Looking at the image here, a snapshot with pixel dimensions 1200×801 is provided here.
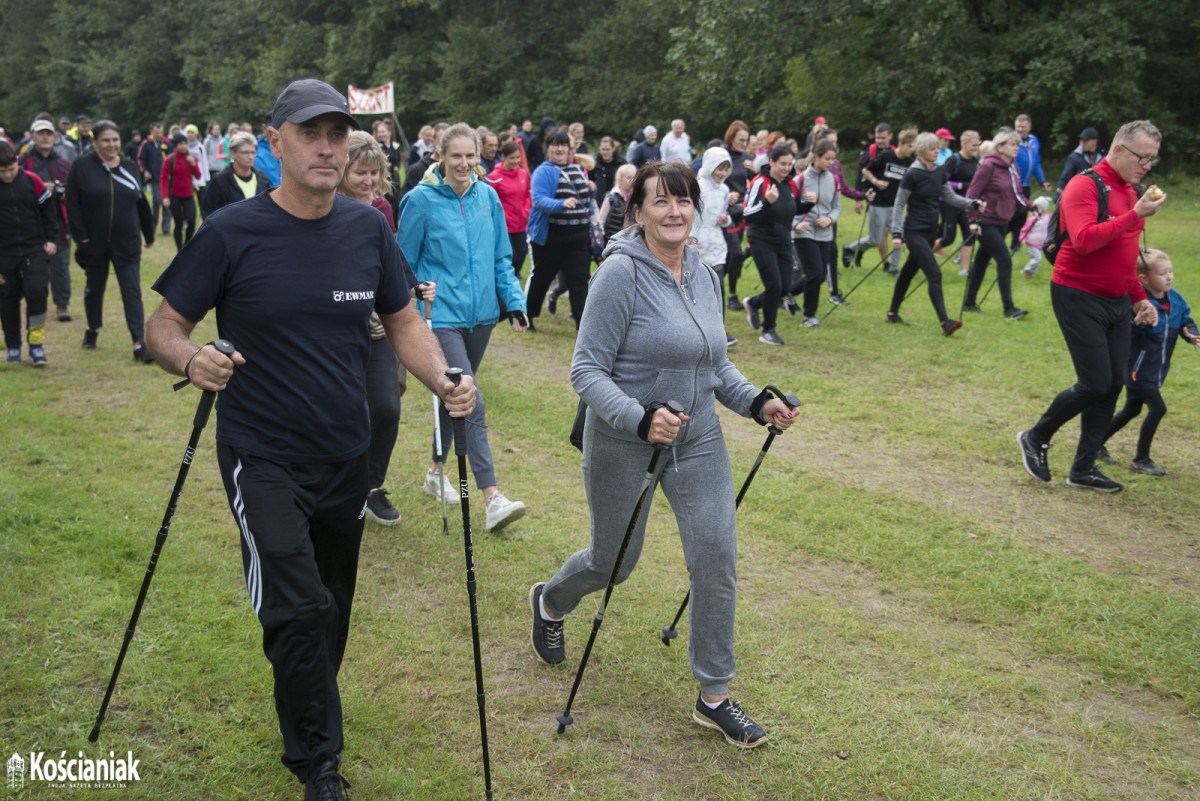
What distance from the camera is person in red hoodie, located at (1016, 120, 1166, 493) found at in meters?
6.50

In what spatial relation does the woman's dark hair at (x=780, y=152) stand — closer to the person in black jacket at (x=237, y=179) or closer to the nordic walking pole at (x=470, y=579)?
the person in black jacket at (x=237, y=179)

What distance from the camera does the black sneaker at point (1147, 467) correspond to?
7426 millimetres

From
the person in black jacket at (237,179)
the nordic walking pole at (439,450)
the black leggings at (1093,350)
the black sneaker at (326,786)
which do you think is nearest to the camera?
the black sneaker at (326,786)

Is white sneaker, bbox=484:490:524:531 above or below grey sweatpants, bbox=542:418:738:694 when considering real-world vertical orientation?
below

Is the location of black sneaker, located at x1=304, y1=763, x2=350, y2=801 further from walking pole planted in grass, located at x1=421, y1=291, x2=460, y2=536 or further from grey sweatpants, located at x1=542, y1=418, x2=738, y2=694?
walking pole planted in grass, located at x1=421, y1=291, x2=460, y2=536

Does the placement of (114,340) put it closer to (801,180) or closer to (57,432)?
(57,432)

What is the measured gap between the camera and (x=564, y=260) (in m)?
11.2

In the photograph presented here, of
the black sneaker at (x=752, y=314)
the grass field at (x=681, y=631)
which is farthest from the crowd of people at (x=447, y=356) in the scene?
the black sneaker at (x=752, y=314)

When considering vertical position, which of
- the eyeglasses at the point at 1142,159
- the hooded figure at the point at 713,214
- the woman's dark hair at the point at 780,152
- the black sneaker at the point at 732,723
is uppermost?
the eyeglasses at the point at 1142,159

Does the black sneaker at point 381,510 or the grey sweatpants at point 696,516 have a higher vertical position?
the grey sweatpants at point 696,516

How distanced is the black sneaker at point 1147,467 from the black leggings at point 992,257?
533cm

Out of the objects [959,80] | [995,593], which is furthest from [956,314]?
[959,80]

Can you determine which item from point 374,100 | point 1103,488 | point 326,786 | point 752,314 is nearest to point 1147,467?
point 1103,488

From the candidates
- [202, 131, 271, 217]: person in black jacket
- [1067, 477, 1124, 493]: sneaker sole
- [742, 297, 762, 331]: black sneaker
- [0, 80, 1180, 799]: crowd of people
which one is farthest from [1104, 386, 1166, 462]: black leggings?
[202, 131, 271, 217]: person in black jacket
